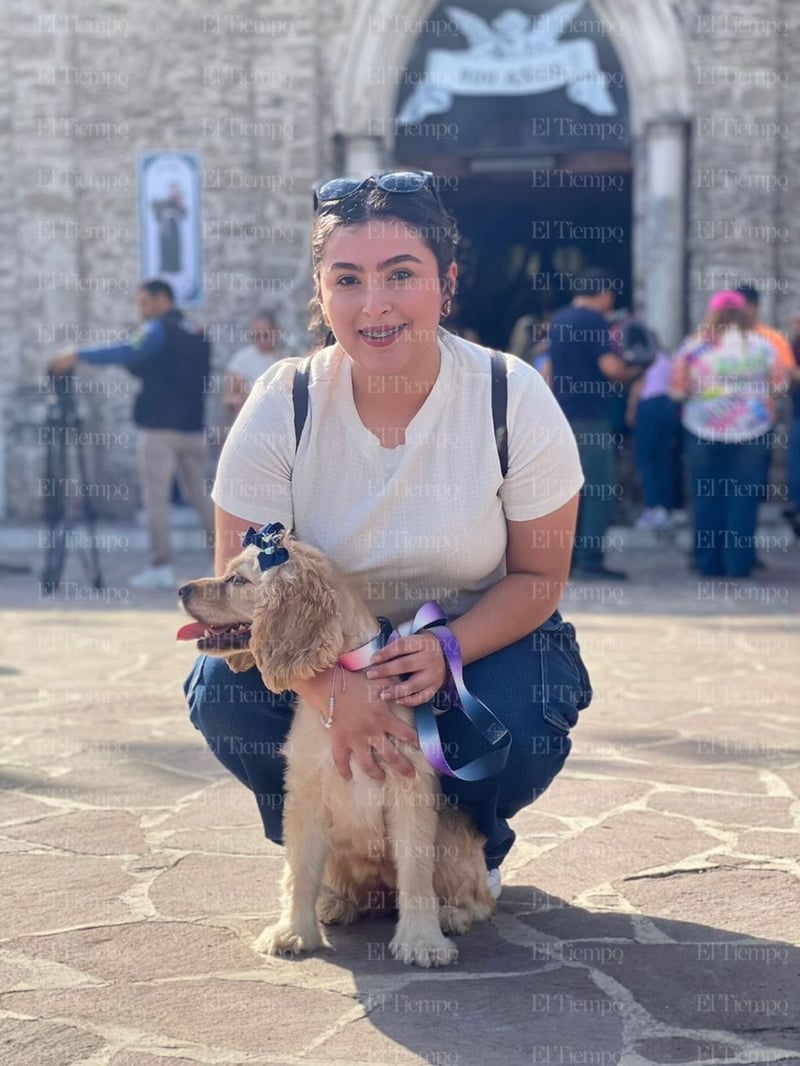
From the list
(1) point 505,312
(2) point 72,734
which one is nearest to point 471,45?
(1) point 505,312

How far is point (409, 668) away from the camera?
3188mm

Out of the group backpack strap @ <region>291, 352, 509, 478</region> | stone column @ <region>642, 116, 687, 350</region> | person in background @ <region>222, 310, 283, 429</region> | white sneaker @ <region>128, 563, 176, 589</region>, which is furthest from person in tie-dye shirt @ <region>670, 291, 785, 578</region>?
backpack strap @ <region>291, 352, 509, 478</region>

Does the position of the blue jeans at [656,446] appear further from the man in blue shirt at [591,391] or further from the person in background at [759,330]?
the person in background at [759,330]

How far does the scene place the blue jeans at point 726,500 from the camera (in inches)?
384

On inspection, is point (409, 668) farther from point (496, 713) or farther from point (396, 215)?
point (396, 215)

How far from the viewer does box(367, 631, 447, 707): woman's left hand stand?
319 cm

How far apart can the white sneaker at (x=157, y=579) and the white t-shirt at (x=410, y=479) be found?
6326 millimetres

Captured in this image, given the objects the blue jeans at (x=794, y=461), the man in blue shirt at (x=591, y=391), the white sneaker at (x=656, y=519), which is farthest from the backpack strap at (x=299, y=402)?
the white sneaker at (x=656, y=519)

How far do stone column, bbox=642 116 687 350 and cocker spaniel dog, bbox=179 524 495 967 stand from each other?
993 centimetres

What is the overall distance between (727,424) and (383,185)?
21.9 feet

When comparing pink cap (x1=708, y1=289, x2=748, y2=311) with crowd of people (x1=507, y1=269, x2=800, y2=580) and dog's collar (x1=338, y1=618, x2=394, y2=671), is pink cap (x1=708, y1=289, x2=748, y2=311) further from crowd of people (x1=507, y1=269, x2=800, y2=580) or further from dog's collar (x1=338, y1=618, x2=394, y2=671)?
dog's collar (x1=338, y1=618, x2=394, y2=671)

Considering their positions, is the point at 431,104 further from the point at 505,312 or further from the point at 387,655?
the point at 387,655

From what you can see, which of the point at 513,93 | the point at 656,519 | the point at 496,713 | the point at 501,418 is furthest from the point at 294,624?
the point at 513,93

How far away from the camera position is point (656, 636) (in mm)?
7641
